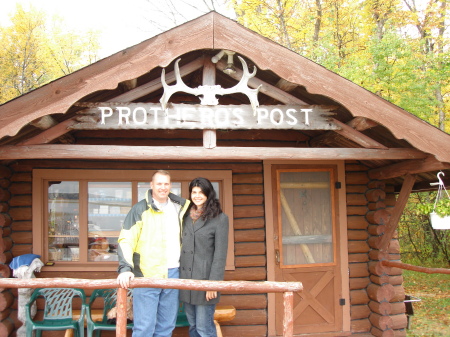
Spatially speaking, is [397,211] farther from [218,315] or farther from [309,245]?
[218,315]

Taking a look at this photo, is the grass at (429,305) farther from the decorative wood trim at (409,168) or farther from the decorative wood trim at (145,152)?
the decorative wood trim at (145,152)

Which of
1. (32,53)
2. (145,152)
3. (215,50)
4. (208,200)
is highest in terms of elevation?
(32,53)

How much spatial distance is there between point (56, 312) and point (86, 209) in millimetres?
1306

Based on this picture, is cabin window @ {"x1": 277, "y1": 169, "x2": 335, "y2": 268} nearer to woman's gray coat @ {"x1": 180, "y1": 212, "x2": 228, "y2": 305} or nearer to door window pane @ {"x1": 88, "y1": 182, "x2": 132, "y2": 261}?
woman's gray coat @ {"x1": 180, "y1": 212, "x2": 228, "y2": 305}

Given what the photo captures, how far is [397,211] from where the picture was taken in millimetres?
5230

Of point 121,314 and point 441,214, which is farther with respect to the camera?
point 441,214

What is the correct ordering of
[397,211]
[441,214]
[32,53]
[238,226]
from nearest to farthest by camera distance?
[441,214] → [397,211] → [238,226] → [32,53]

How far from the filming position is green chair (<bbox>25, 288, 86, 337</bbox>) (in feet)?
15.5

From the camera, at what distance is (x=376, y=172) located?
569cm

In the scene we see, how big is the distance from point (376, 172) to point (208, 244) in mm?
2905

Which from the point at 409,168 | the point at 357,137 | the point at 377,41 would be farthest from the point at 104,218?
the point at 377,41

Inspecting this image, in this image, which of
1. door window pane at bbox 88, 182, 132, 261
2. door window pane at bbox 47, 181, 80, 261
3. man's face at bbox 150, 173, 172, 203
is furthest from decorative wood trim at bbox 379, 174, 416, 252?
door window pane at bbox 47, 181, 80, 261

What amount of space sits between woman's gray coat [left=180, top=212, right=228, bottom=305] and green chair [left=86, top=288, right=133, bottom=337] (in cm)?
130

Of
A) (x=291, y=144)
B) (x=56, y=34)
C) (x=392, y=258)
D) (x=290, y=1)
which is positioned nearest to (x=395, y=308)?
(x=392, y=258)
